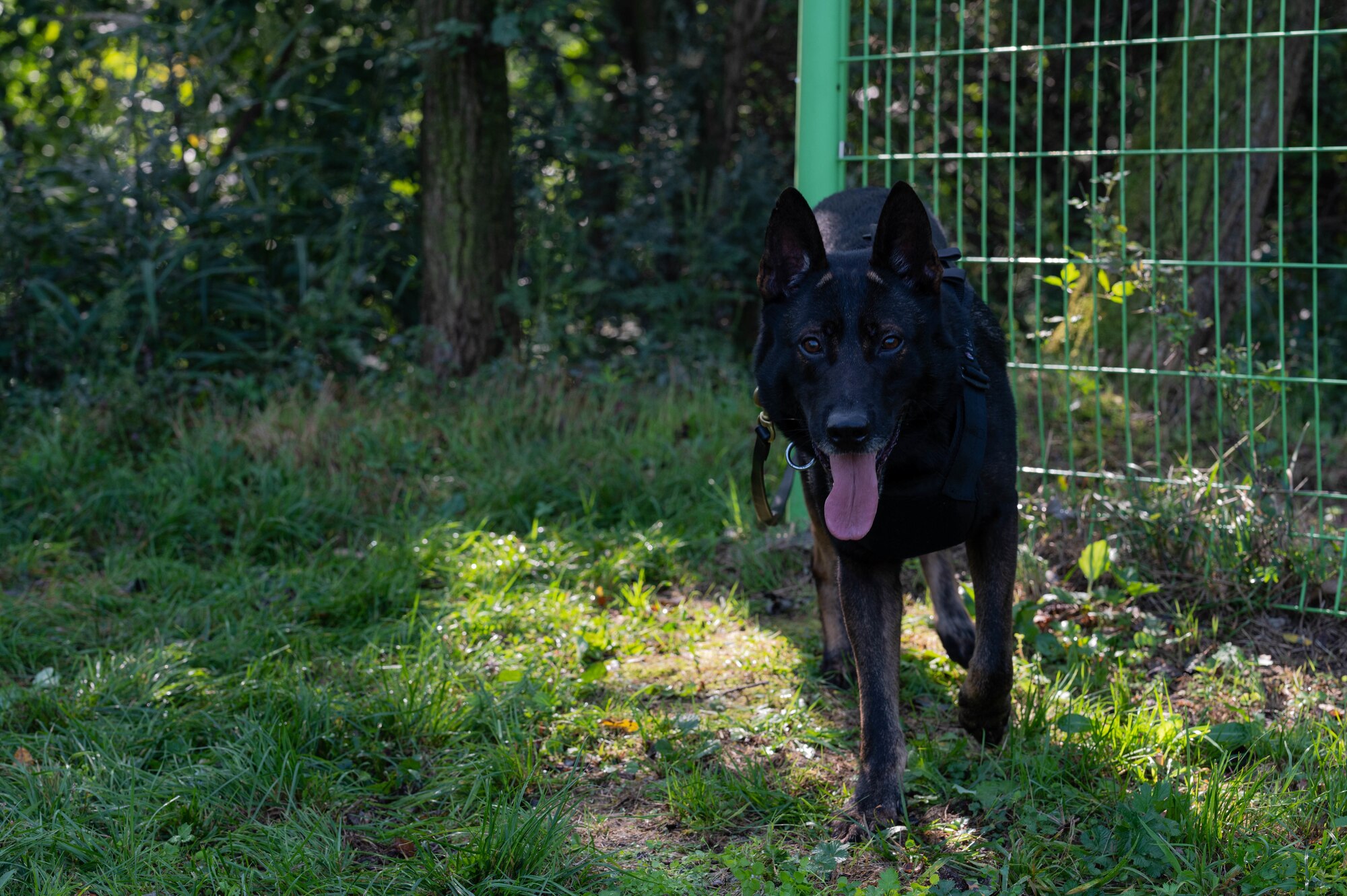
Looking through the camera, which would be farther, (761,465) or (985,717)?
(761,465)

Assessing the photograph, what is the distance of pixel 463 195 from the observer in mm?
6090

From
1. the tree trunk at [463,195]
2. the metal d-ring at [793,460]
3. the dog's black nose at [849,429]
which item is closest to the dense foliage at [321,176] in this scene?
the tree trunk at [463,195]

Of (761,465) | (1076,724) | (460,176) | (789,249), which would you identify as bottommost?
(1076,724)

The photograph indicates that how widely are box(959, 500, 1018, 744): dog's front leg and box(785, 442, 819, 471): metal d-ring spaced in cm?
42

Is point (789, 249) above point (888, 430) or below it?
above

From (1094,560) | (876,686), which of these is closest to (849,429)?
(876,686)

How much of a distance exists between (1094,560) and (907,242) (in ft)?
4.72

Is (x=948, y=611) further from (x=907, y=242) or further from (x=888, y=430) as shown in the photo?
(x=907, y=242)

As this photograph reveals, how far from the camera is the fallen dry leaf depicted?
9.47ft

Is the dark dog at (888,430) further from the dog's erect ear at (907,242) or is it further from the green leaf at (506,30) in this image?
the green leaf at (506,30)

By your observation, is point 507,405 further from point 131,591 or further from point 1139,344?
point 1139,344

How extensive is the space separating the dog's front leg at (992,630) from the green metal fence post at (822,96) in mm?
1820

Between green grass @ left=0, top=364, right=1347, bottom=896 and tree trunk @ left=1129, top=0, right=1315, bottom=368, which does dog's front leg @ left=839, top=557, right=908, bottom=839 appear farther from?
tree trunk @ left=1129, top=0, right=1315, bottom=368

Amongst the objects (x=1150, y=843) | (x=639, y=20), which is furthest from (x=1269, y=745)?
(x=639, y=20)
